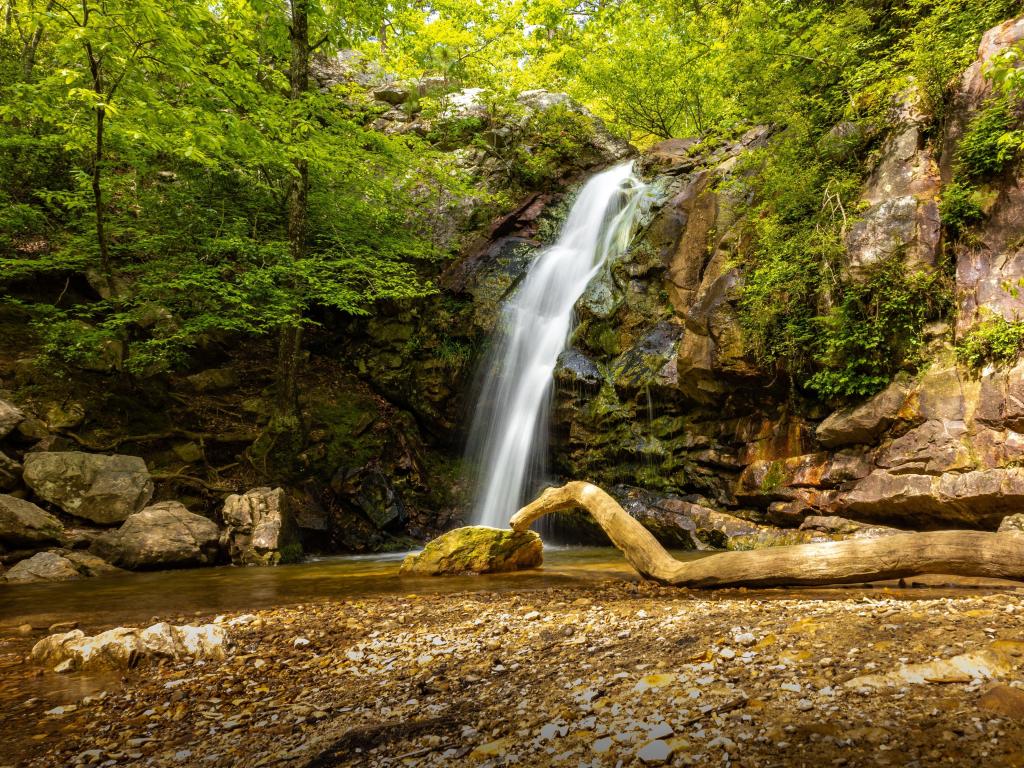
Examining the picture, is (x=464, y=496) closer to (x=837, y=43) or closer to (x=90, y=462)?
(x=90, y=462)

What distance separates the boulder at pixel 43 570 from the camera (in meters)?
6.57

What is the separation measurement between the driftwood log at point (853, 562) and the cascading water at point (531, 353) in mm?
6123

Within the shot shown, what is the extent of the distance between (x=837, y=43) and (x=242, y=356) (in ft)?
43.1

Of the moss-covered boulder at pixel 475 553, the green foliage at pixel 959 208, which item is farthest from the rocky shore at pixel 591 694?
the green foliage at pixel 959 208

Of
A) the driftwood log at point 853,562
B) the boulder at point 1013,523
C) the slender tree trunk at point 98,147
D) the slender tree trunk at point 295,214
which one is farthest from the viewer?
the slender tree trunk at point 295,214

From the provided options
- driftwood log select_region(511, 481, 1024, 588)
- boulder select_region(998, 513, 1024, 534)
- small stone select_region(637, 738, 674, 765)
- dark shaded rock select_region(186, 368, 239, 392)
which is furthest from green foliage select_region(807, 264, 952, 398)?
dark shaded rock select_region(186, 368, 239, 392)

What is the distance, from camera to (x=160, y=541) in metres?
7.75

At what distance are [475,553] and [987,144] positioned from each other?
316 inches

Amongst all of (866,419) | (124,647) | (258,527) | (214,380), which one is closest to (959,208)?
(866,419)

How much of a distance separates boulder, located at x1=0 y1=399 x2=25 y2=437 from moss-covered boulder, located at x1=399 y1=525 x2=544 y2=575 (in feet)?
21.6

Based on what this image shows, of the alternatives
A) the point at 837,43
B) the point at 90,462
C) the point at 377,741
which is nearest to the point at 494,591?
the point at 377,741

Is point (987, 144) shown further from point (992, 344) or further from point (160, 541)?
point (160, 541)

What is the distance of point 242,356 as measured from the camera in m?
12.6

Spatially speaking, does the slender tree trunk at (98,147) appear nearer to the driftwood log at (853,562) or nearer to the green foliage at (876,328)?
the driftwood log at (853,562)
